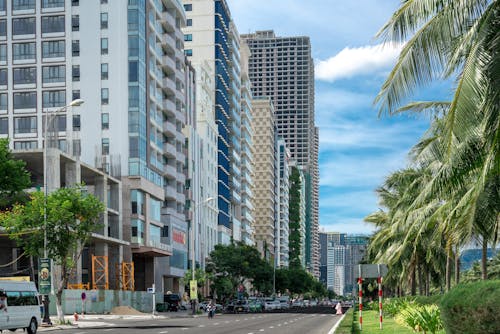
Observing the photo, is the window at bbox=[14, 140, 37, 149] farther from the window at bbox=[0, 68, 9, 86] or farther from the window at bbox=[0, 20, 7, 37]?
the window at bbox=[0, 20, 7, 37]

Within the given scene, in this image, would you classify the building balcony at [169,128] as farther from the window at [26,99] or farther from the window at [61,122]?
the window at [26,99]

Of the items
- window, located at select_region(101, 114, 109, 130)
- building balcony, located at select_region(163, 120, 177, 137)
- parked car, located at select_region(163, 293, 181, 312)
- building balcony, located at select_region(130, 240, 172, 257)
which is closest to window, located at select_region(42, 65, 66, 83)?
window, located at select_region(101, 114, 109, 130)

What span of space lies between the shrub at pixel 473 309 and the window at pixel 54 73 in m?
78.0

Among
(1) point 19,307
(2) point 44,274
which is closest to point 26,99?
(2) point 44,274

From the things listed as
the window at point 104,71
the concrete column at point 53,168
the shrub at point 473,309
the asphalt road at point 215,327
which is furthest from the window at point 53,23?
the shrub at point 473,309

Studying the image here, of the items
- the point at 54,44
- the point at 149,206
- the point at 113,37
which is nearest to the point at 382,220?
the point at 149,206

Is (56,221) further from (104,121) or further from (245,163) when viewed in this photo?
(245,163)

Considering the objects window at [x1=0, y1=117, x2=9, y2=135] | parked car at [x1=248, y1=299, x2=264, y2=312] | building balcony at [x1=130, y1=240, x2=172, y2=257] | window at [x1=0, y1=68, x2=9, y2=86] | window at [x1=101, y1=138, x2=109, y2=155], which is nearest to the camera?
window at [x1=101, y1=138, x2=109, y2=155]

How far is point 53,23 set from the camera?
3465 inches

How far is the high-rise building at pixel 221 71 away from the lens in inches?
5389

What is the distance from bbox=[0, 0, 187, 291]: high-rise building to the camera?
85.4 metres

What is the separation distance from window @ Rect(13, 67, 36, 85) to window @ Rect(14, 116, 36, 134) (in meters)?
3.93

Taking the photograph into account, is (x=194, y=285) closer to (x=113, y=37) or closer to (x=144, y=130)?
(x=144, y=130)

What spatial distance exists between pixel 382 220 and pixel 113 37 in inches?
1432
